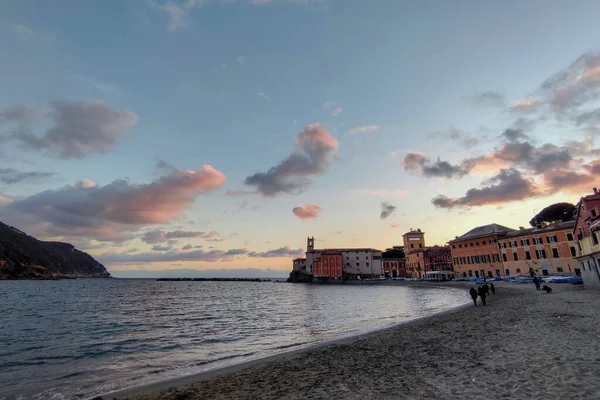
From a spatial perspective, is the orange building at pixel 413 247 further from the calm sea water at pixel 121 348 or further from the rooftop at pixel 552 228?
the calm sea water at pixel 121 348

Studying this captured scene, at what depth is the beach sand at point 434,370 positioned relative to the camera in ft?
31.7

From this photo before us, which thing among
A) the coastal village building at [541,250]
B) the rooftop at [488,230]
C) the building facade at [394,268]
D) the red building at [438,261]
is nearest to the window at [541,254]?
the coastal village building at [541,250]

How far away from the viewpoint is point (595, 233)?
4122 centimetres

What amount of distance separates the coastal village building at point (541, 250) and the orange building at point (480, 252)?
2.30 metres

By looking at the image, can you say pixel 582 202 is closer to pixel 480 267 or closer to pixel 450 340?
pixel 450 340

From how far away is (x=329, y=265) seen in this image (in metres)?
185

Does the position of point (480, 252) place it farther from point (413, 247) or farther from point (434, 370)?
point (434, 370)

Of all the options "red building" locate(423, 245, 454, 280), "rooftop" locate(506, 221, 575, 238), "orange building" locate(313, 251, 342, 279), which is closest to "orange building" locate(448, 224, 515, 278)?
"rooftop" locate(506, 221, 575, 238)

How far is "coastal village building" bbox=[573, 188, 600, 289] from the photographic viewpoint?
135 ft

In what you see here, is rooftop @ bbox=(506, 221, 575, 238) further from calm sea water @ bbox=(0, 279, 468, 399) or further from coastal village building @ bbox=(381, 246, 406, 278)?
coastal village building @ bbox=(381, 246, 406, 278)

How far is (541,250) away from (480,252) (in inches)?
823

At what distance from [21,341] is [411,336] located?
31.8 metres

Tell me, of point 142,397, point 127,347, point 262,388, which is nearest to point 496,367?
point 262,388

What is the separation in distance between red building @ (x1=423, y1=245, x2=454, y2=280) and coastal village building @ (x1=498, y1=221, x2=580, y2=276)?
1390 inches
